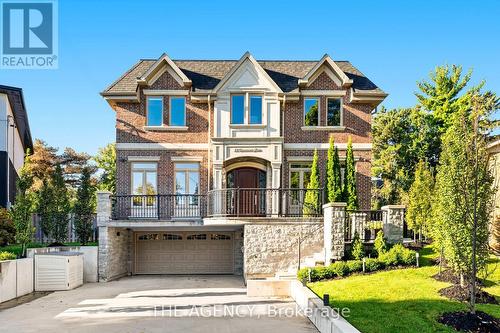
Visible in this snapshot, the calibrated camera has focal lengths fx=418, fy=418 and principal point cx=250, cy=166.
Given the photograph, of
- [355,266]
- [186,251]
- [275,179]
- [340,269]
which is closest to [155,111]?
[275,179]

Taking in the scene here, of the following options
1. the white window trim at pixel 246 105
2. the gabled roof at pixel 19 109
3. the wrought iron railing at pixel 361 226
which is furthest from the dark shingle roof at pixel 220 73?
the gabled roof at pixel 19 109

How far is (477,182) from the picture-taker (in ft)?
26.9

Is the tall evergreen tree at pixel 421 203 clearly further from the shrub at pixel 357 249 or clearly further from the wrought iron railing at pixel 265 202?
the wrought iron railing at pixel 265 202

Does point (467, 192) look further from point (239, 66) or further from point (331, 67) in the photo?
point (239, 66)

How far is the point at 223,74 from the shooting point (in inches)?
739

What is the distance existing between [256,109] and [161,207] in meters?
5.70

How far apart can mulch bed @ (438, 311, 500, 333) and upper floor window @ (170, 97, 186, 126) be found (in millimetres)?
12965

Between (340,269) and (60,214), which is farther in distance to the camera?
(60,214)

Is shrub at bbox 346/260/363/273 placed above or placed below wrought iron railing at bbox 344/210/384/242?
below

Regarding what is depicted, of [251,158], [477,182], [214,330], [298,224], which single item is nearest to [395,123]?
[251,158]

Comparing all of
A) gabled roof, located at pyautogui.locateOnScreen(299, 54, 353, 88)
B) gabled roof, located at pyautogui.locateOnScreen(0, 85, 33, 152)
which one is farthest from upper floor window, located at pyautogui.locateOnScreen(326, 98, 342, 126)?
gabled roof, located at pyautogui.locateOnScreen(0, 85, 33, 152)

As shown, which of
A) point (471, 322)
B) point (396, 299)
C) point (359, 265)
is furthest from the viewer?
point (359, 265)

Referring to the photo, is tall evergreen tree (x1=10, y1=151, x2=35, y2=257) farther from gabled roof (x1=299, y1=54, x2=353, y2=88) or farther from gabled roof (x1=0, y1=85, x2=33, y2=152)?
gabled roof (x1=299, y1=54, x2=353, y2=88)

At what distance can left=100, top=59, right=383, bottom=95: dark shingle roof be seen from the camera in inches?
709
